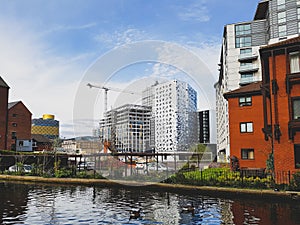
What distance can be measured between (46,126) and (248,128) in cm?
16082

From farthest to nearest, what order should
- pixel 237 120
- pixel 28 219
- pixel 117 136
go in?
pixel 237 120
pixel 117 136
pixel 28 219

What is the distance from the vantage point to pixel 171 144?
16922 mm

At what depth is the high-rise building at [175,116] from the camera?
1636 cm

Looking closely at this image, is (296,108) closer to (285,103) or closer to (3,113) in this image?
(285,103)

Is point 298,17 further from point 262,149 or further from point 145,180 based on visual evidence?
point 145,180

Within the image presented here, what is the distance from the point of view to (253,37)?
76.8 meters

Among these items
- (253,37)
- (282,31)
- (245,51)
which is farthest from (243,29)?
(282,31)

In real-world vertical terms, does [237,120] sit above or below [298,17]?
below

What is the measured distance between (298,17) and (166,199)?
62.1m

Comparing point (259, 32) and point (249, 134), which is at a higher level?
point (259, 32)

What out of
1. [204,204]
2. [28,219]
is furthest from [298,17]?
[28,219]

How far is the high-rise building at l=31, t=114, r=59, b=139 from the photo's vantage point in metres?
171

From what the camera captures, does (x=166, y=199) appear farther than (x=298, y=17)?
No

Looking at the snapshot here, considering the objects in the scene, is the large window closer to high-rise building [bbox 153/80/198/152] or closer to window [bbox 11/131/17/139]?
high-rise building [bbox 153/80/198/152]
